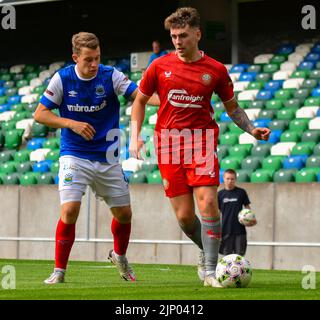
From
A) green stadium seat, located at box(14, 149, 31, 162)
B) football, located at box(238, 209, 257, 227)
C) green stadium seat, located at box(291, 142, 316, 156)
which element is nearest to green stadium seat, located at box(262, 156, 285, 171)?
green stadium seat, located at box(291, 142, 316, 156)

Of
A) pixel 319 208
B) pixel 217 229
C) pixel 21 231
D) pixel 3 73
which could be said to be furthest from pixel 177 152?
pixel 3 73

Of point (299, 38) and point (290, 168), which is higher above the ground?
point (299, 38)

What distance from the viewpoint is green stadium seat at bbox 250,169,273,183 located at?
17766 millimetres

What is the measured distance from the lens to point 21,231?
20422 mm

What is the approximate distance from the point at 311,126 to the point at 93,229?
4.41m

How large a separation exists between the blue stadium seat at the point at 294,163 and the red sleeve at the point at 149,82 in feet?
29.1

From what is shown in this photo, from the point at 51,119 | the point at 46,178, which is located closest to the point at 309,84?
the point at 46,178

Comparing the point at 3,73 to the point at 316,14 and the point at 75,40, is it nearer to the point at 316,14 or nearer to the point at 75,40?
the point at 316,14

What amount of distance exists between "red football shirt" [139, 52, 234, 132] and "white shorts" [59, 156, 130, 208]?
87cm

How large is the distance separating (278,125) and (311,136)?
105 centimetres

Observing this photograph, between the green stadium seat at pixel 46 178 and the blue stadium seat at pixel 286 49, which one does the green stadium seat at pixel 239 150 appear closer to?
the green stadium seat at pixel 46 178

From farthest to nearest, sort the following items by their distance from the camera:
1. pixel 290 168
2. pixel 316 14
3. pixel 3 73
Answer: pixel 3 73, pixel 316 14, pixel 290 168

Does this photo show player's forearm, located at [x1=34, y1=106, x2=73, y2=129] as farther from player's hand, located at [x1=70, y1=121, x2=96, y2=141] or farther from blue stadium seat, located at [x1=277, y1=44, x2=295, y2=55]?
blue stadium seat, located at [x1=277, y1=44, x2=295, y2=55]

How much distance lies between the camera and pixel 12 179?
2092 cm
